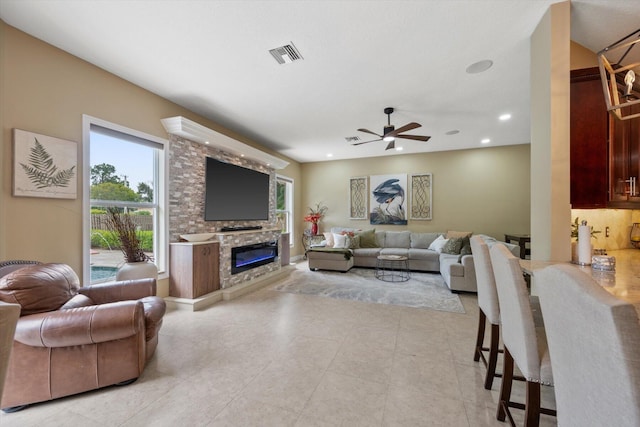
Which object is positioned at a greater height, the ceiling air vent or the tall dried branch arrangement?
the ceiling air vent

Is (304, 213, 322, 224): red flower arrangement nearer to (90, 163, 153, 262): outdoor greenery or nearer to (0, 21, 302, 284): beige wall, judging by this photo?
(90, 163, 153, 262): outdoor greenery

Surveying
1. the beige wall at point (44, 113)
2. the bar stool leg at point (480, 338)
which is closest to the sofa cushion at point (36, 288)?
the beige wall at point (44, 113)

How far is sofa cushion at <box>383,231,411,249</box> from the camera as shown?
20.7 ft

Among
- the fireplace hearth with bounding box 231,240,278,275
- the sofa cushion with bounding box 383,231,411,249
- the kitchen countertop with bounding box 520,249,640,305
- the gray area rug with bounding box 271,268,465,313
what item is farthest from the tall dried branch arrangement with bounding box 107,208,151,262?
the sofa cushion with bounding box 383,231,411,249

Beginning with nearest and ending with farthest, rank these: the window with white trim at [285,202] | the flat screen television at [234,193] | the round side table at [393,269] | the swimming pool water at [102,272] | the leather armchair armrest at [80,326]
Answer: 1. the leather armchair armrest at [80,326]
2. the swimming pool water at [102,272]
3. the flat screen television at [234,193]
4. the round side table at [393,269]
5. the window with white trim at [285,202]

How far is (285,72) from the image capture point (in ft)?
9.51

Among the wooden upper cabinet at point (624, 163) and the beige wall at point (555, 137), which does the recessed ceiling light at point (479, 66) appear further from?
the wooden upper cabinet at point (624, 163)

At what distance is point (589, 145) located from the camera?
2.00 m

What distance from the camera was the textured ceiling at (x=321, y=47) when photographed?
1.99 metres

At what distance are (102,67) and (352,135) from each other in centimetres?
391

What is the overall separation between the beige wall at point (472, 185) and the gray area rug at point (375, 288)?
1788mm

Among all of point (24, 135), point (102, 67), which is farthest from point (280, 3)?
point (24, 135)

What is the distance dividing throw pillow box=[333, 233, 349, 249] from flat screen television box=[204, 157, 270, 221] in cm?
176

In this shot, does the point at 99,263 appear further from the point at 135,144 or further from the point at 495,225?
the point at 495,225
